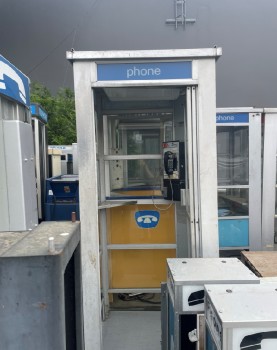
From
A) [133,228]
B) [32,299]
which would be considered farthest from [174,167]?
[32,299]

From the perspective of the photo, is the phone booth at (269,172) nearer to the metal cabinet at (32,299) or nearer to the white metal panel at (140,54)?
the white metal panel at (140,54)

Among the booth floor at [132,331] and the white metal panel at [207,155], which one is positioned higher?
the white metal panel at [207,155]

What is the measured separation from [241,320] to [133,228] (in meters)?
2.33

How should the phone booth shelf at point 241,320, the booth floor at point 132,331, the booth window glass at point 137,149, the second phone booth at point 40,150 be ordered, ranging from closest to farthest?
1. the phone booth shelf at point 241,320
2. the booth floor at point 132,331
3. the booth window glass at point 137,149
4. the second phone booth at point 40,150

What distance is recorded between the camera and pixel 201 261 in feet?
7.94

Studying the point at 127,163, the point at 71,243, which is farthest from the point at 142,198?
the point at 71,243

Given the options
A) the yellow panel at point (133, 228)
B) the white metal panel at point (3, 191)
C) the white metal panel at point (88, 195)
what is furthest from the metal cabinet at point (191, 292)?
the yellow panel at point (133, 228)

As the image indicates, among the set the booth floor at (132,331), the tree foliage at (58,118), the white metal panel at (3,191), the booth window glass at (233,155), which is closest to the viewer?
the white metal panel at (3,191)

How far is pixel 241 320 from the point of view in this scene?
146 centimetres

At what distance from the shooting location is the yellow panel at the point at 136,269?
12.3 ft

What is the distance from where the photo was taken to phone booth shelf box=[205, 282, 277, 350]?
1.46m

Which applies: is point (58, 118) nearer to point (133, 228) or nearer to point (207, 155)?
point (133, 228)

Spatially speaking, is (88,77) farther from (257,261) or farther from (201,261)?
(257,261)

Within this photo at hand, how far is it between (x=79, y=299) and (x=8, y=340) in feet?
1.90
